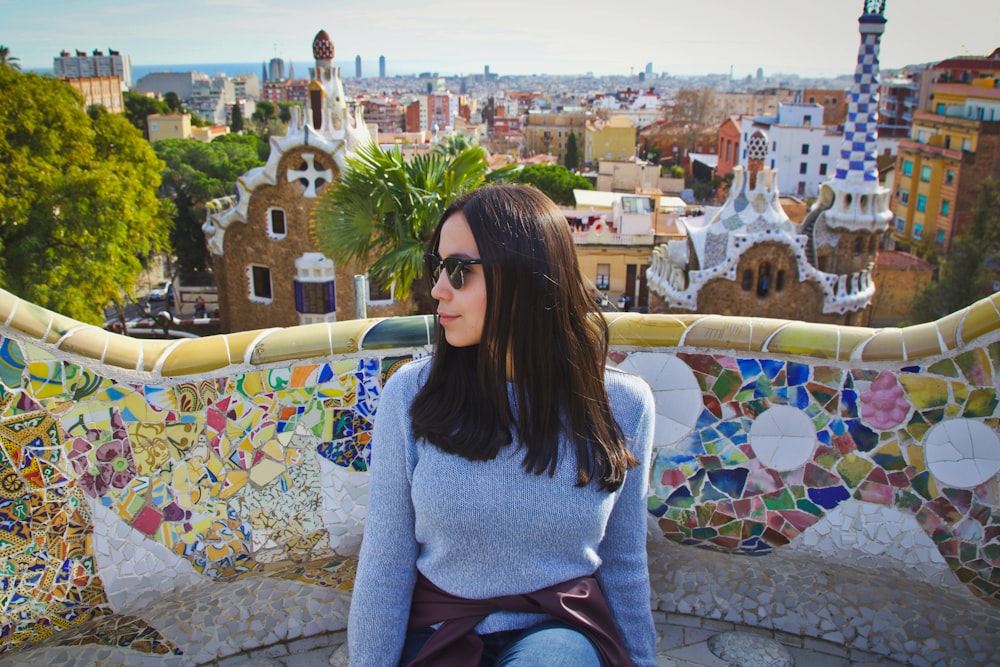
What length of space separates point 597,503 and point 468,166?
5.42 metres

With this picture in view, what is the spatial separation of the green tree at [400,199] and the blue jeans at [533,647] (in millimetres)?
4983

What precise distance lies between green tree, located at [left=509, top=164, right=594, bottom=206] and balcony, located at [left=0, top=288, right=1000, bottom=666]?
33.3 meters

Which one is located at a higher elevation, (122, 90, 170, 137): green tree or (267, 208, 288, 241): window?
(122, 90, 170, 137): green tree

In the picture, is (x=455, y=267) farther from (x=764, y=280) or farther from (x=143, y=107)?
(x=143, y=107)

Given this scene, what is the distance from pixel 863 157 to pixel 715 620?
16796mm

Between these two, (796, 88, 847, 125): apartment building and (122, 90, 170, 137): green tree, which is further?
(796, 88, 847, 125): apartment building

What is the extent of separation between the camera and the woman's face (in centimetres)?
238

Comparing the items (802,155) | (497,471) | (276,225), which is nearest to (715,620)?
(497,471)

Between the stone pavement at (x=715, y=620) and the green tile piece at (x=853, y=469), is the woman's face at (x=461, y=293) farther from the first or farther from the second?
the green tile piece at (x=853, y=469)

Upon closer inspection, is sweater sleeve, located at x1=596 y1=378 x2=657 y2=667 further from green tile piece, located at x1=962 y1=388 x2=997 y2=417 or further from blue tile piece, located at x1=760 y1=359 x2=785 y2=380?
green tile piece, located at x1=962 y1=388 x2=997 y2=417

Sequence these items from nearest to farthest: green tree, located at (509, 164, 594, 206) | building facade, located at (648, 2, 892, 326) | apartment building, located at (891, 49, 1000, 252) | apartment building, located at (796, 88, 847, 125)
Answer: building facade, located at (648, 2, 892, 326) < apartment building, located at (891, 49, 1000, 252) < green tree, located at (509, 164, 594, 206) < apartment building, located at (796, 88, 847, 125)

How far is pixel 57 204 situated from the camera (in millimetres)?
15953

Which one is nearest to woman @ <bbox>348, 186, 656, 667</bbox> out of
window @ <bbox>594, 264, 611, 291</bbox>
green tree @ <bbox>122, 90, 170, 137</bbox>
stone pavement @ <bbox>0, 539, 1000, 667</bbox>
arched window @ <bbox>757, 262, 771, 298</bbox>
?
stone pavement @ <bbox>0, 539, 1000, 667</bbox>

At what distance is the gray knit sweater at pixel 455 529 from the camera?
239 centimetres
